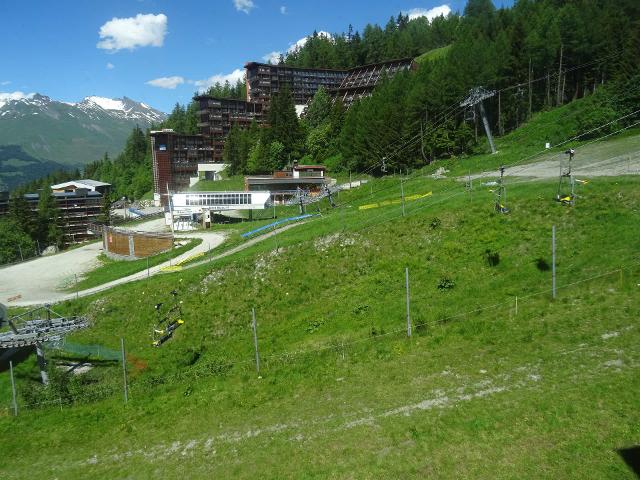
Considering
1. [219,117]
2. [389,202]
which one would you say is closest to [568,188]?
[389,202]

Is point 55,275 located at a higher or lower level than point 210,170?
lower

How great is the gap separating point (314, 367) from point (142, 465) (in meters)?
7.35

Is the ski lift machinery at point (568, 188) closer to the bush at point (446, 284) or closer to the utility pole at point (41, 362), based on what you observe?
the bush at point (446, 284)

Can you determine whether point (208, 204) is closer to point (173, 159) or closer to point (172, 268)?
point (172, 268)

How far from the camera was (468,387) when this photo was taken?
1596 cm

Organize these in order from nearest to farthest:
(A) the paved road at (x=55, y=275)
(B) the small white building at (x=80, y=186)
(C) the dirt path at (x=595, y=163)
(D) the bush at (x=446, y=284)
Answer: (D) the bush at (x=446, y=284), (C) the dirt path at (x=595, y=163), (A) the paved road at (x=55, y=275), (B) the small white building at (x=80, y=186)

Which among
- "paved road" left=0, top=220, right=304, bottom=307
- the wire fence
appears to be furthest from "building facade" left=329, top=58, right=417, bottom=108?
the wire fence

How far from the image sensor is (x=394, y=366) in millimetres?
18688

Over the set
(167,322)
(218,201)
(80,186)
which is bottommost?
(167,322)

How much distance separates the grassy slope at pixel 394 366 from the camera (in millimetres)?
13273

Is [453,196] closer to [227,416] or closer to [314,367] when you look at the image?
[314,367]

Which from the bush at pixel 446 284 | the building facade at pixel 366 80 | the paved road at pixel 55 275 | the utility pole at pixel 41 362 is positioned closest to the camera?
the bush at pixel 446 284

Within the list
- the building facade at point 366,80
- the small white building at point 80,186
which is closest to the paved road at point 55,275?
the small white building at point 80,186

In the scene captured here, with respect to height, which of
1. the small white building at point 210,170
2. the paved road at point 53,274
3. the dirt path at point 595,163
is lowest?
the paved road at point 53,274
